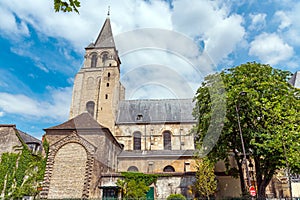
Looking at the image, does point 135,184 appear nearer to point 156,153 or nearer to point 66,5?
point 156,153

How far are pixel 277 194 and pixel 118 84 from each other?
1030 inches

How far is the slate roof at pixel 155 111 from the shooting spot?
33.5m

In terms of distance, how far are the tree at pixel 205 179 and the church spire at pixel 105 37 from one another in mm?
26460

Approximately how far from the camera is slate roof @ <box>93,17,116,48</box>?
38188 mm

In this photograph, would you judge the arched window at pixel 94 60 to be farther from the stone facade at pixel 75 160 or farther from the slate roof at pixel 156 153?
the stone facade at pixel 75 160

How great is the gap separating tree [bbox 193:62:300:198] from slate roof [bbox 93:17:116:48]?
2327 cm

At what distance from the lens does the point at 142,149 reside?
31.3 metres

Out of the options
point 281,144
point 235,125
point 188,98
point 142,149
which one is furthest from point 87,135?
point 188,98

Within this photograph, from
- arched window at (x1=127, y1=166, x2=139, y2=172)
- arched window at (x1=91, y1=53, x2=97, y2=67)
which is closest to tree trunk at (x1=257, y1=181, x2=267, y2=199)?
arched window at (x1=127, y1=166, x2=139, y2=172)

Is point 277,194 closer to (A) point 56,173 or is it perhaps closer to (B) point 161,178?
(B) point 161,178

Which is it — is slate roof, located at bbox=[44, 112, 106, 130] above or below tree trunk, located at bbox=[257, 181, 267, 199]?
above

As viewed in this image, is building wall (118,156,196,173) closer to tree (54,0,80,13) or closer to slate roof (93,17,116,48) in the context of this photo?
slate roof (93,17,116,48)

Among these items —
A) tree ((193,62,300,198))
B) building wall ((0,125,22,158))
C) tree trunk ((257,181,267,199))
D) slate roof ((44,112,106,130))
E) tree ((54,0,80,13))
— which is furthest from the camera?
slate roof ((44,112,106,130))

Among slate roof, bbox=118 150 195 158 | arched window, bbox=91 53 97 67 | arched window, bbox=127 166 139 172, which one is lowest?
arched window, bbox=127 166 139 172
